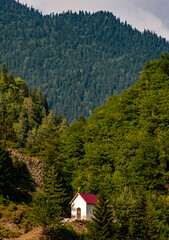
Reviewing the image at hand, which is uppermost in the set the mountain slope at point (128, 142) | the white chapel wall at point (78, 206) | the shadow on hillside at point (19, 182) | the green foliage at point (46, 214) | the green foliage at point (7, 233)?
the mountain slope at point (128, 142)

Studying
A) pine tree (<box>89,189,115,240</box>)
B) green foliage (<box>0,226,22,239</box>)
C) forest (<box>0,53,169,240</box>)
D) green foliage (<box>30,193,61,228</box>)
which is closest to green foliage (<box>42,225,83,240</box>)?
forest (<box>0,53,169,240</box>)

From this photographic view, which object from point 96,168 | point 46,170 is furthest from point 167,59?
A: point 46,170

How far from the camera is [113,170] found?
82.1 m

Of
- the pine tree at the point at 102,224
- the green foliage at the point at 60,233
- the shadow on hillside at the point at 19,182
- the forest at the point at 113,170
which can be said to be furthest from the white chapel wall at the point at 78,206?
the pine tree at the point at 102,224

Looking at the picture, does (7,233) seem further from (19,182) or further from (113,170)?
(113,170)

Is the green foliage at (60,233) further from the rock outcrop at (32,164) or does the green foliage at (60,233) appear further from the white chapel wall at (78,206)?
the rock outcrop at (32,164)

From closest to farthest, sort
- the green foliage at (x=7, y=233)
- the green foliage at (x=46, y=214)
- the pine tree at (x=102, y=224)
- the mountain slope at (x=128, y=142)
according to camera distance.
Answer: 1. the pine tree at (x=102, y=224)
2. the green foliage at (x=46, y=214)
3. the green foliage at (x=7, y=233)
4. the mountain slope at (x=128, y=142)

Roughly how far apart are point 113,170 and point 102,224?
25.1 metres

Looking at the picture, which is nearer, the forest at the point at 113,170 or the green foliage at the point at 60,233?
the green foliage at the point at 60,233

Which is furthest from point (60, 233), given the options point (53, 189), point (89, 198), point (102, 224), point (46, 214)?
point (89, 198)

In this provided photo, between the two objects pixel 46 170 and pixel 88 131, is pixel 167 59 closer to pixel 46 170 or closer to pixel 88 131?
pixel 88 131

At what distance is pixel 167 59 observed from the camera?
10125cm

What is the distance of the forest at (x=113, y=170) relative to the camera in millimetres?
60188

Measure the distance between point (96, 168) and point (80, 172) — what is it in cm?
369
